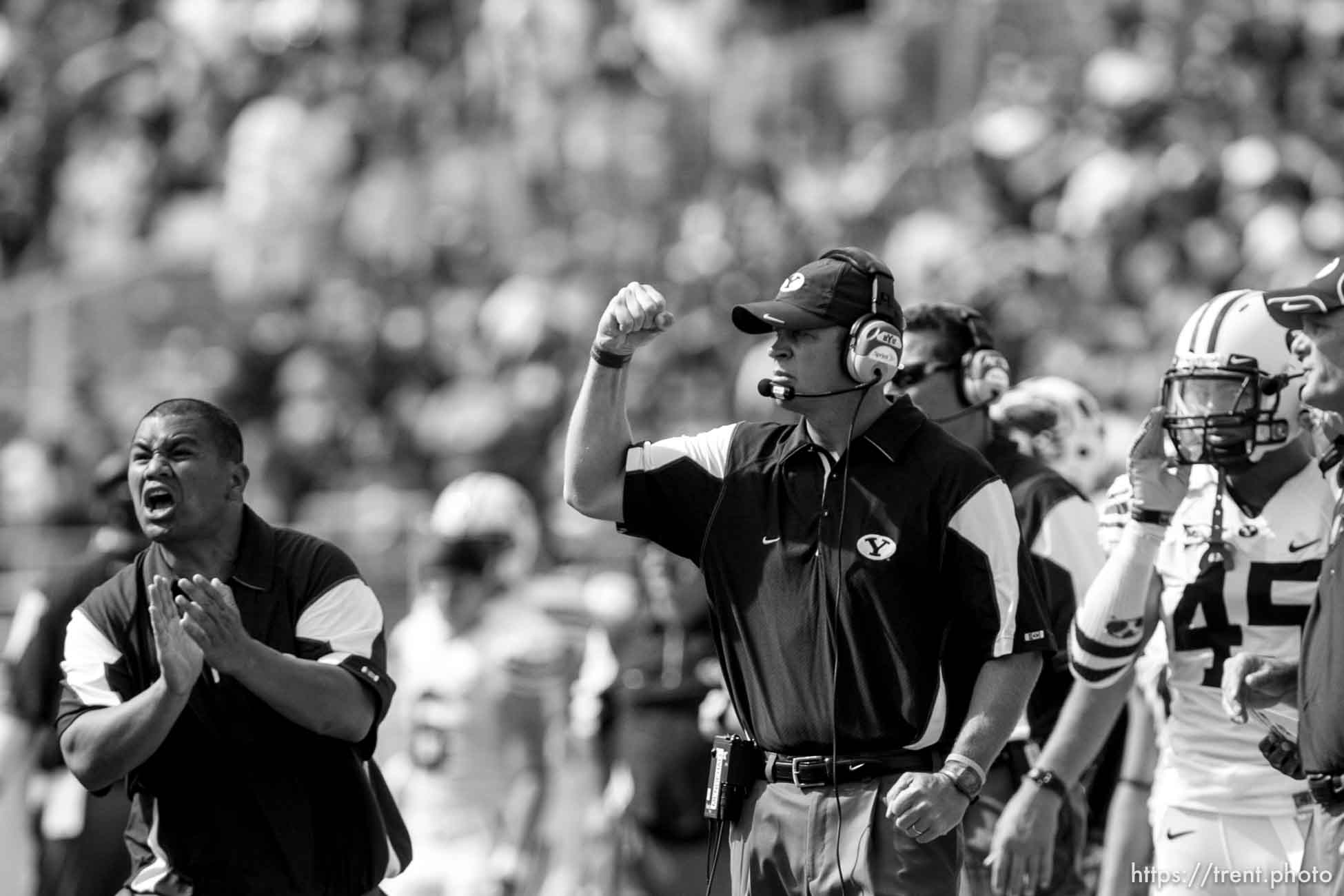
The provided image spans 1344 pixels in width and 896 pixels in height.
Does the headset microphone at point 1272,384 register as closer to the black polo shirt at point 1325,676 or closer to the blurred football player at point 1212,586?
the blurred football player at point 1212,586

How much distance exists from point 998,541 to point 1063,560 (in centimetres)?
147

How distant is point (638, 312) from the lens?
550 centimetres

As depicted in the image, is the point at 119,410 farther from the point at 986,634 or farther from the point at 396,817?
the point at 986,634

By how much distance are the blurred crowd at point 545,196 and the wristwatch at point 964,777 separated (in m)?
6.58

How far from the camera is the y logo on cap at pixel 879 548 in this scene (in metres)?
5.45

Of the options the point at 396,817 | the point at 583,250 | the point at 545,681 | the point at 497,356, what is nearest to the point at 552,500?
the point at 497,356

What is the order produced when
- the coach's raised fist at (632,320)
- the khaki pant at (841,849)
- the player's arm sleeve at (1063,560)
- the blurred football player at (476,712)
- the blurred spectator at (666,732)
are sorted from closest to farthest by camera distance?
the khaki pant at (841,849) < the coach's raised fist at (632,320) < the player's arm sleeve at (1063,560) < the blurred football player at (476,712) < the blurred spectator at (666,732)

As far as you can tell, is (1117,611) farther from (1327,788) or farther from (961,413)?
(961,413)

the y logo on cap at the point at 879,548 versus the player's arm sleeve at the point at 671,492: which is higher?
the player's arm sleeve at the point at 671,492

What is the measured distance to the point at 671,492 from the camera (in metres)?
5.71

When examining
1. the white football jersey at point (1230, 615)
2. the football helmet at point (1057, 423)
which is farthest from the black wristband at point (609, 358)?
the football helmet at point (1057, 423)

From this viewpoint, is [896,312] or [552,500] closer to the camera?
[896,312]

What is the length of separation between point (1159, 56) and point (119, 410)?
27.5ft

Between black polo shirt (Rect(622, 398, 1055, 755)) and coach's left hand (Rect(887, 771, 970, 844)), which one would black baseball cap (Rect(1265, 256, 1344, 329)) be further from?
coach's left hand (Rect(887, 771, 970, 844))
